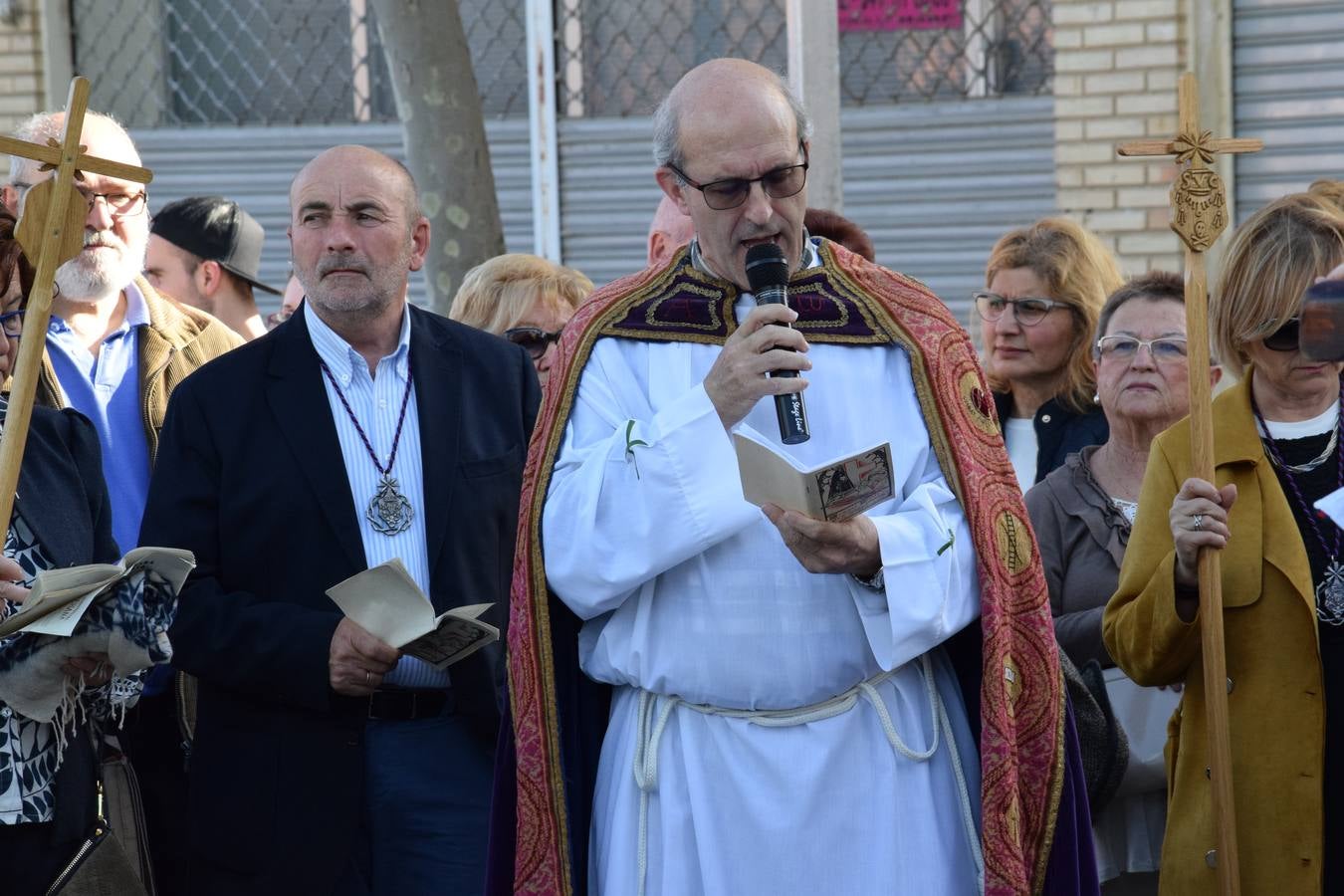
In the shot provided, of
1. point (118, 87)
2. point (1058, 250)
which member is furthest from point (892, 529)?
point (118, 87)

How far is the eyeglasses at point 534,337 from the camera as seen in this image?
5902 millimetres

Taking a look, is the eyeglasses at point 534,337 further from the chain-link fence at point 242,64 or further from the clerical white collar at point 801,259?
the chain-link fence at point 242,64

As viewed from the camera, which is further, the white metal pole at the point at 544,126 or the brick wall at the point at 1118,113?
the white metal pole at the point at 544,126

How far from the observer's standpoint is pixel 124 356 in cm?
509

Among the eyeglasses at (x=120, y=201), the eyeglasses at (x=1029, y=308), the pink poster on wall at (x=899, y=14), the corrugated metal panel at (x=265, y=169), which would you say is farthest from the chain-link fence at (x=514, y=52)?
the eyeglasses at (x=120, y=201)

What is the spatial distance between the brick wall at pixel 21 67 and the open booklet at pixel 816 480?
29.6 ft

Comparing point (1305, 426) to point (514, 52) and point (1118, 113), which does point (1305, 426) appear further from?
point (514, 52)

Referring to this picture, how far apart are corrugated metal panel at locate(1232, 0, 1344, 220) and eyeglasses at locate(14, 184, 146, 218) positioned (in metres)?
Result: 5.74

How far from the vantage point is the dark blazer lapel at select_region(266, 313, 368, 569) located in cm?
421

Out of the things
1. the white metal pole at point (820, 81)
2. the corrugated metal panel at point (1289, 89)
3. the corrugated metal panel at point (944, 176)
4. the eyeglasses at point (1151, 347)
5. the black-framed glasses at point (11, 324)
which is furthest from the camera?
the corrugated metal panel at point (944, 176)

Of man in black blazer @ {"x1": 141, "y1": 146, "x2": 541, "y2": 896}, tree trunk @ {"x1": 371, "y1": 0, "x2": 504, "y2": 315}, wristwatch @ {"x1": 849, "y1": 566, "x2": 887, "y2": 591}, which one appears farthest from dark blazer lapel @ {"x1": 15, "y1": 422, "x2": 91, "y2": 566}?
tree trunk @ {"x1": 371, "y1": 0, "x2": 504, "y2": 315}

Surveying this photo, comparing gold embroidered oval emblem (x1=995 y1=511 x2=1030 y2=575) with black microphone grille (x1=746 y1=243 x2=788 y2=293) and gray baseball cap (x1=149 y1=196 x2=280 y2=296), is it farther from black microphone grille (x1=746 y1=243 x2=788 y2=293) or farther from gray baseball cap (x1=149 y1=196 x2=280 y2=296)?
gray baseball cap (x1=149 y1=196 x2=280 y2=296)

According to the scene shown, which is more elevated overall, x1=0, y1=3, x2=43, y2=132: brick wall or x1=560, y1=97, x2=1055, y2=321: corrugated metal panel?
x1=0, y1=3, x2=43, y2=132: brick wall

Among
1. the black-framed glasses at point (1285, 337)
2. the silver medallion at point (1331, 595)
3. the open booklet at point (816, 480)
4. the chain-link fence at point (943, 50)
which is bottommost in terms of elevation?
the silver medallion at point (1331, 595)
